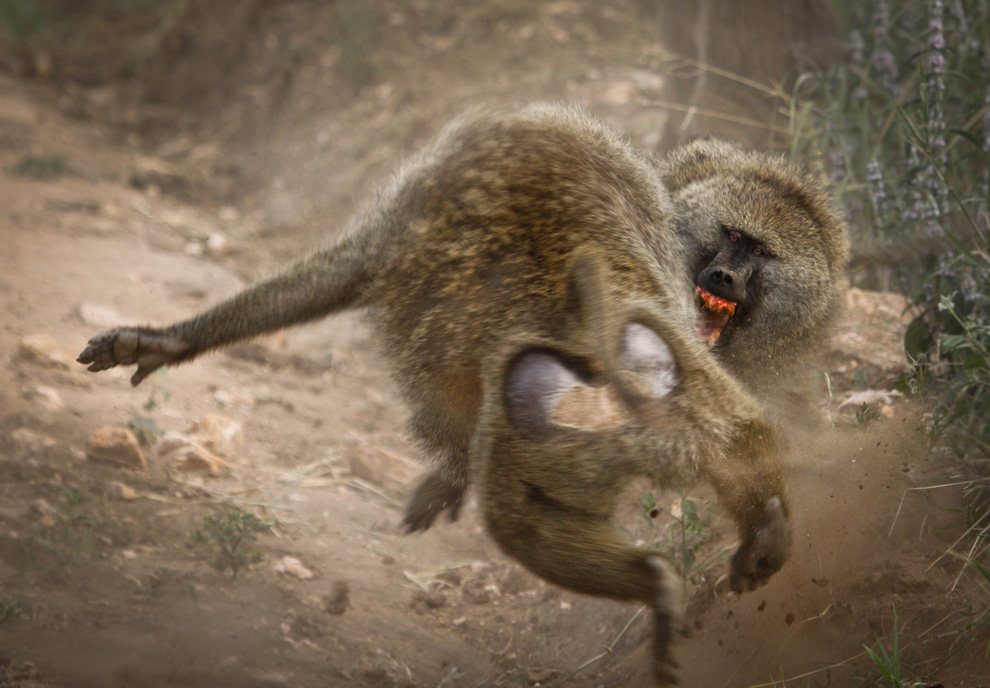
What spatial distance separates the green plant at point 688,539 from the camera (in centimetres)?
286

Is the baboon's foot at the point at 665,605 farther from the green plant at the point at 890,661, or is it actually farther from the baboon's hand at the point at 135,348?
the baboon's hand at the point at 135,348

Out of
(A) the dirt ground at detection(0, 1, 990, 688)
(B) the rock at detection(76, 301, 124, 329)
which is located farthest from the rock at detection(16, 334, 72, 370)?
(B) the rock at detection(76, 301, 124, 329)

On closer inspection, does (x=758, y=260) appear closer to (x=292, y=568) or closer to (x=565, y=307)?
(x=565, y=307)

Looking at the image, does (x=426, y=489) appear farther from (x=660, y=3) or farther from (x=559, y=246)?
(x=660, y=3)

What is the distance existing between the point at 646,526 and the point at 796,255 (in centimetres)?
123

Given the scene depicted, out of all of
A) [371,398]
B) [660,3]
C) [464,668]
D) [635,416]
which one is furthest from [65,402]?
[660,3]

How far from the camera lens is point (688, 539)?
306 centimetres

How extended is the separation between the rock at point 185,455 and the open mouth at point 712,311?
6.94 ft

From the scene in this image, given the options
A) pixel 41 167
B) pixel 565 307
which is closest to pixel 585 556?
pixel 565 307

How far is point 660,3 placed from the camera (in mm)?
5438

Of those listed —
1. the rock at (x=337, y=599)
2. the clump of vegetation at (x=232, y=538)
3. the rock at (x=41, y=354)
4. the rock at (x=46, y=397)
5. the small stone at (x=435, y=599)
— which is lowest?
the small stone at (x=435, y=599)

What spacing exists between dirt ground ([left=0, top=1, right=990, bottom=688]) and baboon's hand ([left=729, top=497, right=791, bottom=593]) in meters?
0.12

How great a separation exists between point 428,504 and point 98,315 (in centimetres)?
211

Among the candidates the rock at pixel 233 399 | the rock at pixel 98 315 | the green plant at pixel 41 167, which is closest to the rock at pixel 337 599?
the rock at pixel 233 399
